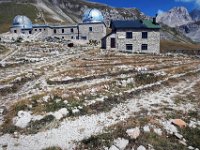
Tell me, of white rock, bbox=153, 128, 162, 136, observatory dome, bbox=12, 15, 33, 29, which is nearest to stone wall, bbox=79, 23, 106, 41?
observatory dome, bbox=12, 15, 33, 29

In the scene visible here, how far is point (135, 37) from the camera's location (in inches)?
2596

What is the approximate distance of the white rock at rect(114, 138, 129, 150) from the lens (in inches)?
688

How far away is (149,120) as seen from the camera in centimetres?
2092

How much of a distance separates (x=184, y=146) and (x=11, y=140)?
9992 millimetres

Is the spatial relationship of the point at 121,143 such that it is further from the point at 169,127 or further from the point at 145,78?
the point at 145,78

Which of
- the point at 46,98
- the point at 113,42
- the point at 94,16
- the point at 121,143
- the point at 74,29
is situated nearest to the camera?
the point at 121,143

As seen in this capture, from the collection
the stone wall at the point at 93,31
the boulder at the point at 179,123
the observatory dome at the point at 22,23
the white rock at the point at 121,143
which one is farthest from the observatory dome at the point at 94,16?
the white rock at the point at 121,143

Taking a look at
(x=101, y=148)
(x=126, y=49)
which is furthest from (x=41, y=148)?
(x=126, y=49)

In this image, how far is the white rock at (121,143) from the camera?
688 inches

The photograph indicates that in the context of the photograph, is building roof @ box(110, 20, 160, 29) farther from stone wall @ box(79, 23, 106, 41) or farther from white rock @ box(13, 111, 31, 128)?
white rock @ box(13, 111, 31, 128)

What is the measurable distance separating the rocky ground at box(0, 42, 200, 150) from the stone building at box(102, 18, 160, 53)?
100 feet

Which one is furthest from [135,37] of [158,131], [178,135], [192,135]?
[178,135]

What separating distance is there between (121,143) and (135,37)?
5003 centimetres

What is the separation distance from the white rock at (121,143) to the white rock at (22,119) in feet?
19.6
